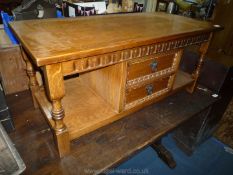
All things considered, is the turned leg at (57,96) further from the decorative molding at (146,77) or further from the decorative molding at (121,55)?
the decorative molding at (146,77)

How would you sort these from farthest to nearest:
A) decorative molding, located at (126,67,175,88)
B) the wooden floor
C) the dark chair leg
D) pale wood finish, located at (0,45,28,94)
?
the dark chair leg < pale wood finish, located at (0,45,28,94) < decorative molding, located at (126,67,175,88) < the wooden floor

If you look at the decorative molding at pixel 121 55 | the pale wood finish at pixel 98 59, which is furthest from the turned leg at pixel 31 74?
the decorative molding at pixel 121 55

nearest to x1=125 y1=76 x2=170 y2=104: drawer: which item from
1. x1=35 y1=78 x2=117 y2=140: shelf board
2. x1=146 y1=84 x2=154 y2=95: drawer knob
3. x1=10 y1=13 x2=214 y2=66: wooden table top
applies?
x1=146 y1=84 x2=154 y2=95: drawer knob

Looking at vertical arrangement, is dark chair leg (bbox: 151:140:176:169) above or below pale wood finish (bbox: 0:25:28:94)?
below

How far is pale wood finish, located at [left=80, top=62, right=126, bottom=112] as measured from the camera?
881mm

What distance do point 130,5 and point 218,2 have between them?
0.92 metres

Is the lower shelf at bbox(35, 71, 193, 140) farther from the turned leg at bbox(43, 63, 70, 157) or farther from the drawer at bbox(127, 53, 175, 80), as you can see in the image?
the drawer at bbox(127, 53, 175, 80)

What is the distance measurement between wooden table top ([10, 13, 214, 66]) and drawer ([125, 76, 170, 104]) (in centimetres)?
27

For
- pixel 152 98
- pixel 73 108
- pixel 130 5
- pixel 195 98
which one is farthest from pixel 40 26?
pixel 195 98

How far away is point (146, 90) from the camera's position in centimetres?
103

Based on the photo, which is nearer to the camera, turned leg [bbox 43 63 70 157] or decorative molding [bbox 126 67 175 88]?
turned leg [bbox 43 63 70 157]

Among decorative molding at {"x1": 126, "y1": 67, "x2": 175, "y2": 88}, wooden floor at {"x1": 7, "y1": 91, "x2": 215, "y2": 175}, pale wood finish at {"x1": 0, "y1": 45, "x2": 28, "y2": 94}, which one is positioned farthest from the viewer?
pale wood finish at {"x1": 0, "y1": 45, "x2": 28, "y2": 94}

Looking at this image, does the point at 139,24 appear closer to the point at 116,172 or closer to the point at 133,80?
the point at 133,80

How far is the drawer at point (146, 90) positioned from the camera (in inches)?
38.3
